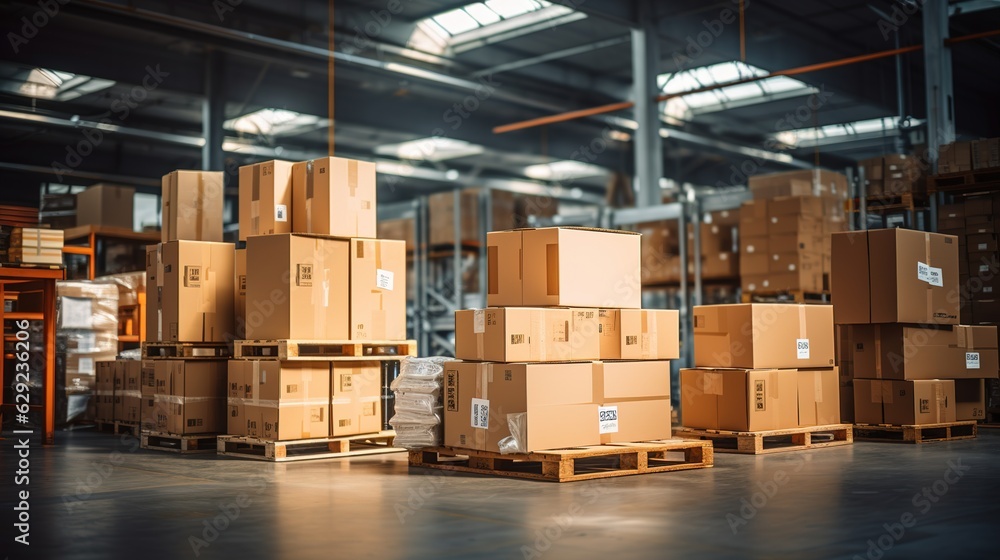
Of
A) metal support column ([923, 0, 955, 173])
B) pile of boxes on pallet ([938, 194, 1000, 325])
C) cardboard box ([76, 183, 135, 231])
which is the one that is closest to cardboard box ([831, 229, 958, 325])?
pile of boxes on pallet ([938, 194, 1000, 325])

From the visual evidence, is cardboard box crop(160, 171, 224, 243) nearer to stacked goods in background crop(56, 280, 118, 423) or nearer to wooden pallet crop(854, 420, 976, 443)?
stacked goods in background crop(56, 280, 118, 423)

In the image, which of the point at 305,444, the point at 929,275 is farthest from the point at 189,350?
the point at 929,275

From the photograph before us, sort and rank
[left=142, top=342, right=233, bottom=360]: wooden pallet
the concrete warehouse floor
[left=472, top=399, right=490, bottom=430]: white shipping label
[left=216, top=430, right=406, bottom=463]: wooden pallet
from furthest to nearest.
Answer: [left=142, top=342, right=233, bottom=360]: wooden pallet, [left=216, top=430, right=406, bottom=463]: wooden pallet, [left=472, top=399, right=490, bottom=430]: white shipping label, the concrete warehouse floor

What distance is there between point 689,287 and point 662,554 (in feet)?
30.9

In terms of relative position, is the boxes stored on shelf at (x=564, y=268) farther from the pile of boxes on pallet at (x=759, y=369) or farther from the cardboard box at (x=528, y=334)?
the pile of boxes on pallet at (x=759, y=369)

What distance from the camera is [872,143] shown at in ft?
66.0

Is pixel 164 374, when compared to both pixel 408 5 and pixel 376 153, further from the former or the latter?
pixel 376 153

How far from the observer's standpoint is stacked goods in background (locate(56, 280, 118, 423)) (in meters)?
10.3

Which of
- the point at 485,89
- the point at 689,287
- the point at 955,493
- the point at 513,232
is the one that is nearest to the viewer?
the point at 955,493

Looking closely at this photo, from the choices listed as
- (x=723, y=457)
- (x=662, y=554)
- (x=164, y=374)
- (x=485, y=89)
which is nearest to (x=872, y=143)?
(x=485, y=89)

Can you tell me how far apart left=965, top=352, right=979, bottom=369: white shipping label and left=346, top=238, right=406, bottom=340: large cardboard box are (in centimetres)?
518

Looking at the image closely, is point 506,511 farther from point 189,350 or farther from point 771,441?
point 771,441

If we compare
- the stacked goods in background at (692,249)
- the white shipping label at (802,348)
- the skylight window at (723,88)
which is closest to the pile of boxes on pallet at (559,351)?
the white shipping label at (802,348)

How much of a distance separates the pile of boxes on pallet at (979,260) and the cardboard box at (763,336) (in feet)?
10.8
